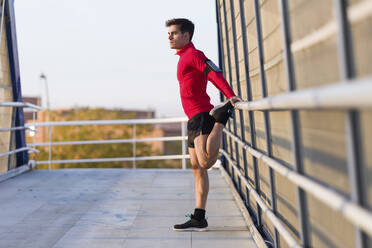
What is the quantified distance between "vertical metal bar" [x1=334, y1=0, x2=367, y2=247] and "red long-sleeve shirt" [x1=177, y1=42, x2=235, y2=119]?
1.76 m

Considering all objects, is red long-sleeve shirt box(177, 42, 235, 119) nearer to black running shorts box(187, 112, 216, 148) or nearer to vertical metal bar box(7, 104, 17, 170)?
black running shorts box(187, 112, 216, 148)

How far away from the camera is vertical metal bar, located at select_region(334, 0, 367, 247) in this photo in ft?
3.57

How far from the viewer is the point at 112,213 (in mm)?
3857

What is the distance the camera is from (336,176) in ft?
4.43

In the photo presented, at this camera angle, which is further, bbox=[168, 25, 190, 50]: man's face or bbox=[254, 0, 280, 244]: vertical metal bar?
bbox=[168, 25, 190, 50]: man's face

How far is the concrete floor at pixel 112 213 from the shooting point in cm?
303

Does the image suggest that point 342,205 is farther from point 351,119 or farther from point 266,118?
point 266,118

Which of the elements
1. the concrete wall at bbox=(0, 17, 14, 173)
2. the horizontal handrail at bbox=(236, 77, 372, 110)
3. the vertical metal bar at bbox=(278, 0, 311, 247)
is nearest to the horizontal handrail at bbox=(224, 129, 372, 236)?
the vertical metal bar at bbox=(278, 0, 311, 247)

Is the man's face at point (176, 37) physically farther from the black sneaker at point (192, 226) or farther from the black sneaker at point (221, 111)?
the black sneaker at point (192, 226)

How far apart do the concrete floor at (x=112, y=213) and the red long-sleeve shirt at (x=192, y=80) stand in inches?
41.3

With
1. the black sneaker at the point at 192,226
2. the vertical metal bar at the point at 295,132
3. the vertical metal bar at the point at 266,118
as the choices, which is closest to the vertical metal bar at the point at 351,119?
the vertical metal bar at the point at 295,132

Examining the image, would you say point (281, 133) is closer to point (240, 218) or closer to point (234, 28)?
point (240, 218)

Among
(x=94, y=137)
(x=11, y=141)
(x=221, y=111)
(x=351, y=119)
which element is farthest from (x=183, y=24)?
(x=94, y=137)

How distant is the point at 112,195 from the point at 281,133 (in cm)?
304
